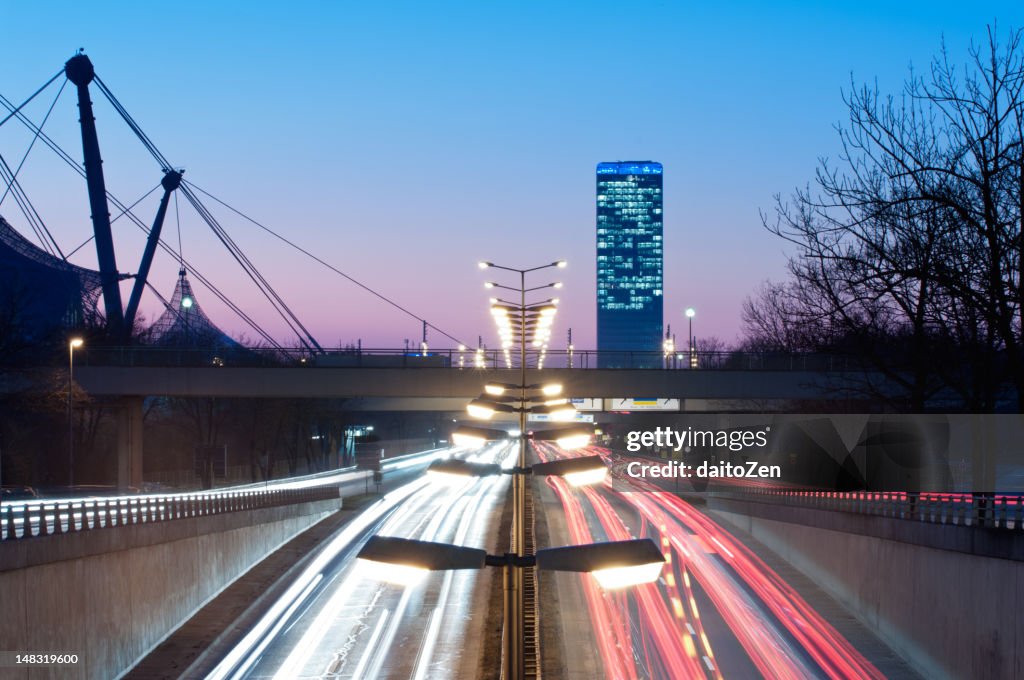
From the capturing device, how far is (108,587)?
27.4 meters

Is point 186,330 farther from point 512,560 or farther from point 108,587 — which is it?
point 512,560

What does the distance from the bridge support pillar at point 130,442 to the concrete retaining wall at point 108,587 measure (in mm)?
28929

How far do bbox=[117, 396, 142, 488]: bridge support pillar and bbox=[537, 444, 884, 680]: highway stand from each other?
32.4 metres

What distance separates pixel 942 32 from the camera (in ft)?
78.2

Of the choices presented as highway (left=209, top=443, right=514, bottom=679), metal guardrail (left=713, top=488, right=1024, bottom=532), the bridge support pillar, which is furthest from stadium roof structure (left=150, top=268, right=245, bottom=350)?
metal guardrail (left=713, top=488, right=1024, bottom=532)

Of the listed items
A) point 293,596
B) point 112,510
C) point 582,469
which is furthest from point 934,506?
point 112,510

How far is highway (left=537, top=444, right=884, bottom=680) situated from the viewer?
103 ft

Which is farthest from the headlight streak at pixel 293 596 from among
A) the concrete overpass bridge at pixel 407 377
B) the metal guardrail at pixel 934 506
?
the metal guardrail at pixel 934 506

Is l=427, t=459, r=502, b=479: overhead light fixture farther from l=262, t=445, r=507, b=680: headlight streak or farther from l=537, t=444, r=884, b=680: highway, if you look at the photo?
l=262, t=445, r=507, b=680: headlight streak

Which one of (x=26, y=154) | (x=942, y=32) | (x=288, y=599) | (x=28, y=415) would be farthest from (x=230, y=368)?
(x=942, y=32)

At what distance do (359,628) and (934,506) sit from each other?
18.5 meters

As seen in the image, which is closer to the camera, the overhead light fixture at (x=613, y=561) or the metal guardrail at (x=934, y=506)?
the overhead light fixture at (x=613, y=561)

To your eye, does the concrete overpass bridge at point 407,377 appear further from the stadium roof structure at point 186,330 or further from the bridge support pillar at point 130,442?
the stadium roof structure at point 186,330

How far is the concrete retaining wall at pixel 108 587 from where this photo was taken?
22.1 metres
